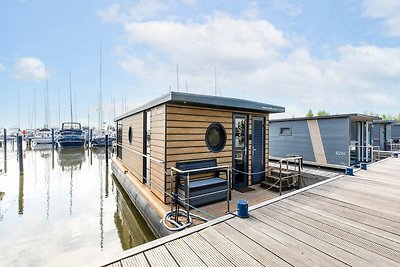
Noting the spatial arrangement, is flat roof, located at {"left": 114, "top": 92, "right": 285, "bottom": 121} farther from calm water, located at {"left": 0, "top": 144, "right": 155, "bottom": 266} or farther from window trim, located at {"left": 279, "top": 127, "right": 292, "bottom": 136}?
window trim, located at {"left": 279, "top": 127, "right": 292, "bottom": 136}

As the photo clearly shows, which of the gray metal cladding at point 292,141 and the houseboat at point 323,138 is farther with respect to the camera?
the gray metal cladding at point 292,141

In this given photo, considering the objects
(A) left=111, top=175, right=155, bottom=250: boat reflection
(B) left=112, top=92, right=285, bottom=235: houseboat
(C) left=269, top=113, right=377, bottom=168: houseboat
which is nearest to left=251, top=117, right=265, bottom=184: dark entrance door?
(B) left=112, top=92, right=285, bottom=235: houseboat

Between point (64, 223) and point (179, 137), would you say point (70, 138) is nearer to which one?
point (64, 223)

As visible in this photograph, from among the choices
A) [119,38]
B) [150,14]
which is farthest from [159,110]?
[119,38]

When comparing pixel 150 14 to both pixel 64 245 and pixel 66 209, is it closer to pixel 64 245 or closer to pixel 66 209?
pixel 66 209

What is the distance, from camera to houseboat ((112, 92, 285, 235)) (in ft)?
15.7

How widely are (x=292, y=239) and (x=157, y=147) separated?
371 cm

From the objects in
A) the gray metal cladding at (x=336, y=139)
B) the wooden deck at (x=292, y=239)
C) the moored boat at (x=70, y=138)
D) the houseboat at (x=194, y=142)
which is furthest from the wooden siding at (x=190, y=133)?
the moored boat at (x=70, y=138)

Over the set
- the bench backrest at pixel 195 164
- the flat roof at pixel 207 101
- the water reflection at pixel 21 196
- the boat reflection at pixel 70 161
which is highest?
the flat roof at pixel 207 101

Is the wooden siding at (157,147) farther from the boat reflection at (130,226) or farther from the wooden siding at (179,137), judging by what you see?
the boat reflection at (130,226)

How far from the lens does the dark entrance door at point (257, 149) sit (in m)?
6.65

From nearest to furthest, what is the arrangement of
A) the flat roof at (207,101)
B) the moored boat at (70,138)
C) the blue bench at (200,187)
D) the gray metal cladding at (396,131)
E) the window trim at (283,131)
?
the flat roof at (207,101)
the blue bench at (200,187)
the window trim at (283,131)
the gray metal cladding at (396,131)
the moored boat at (70,138)

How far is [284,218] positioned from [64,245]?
175 inches

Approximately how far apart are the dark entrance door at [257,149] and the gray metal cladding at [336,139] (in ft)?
13.1
